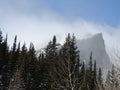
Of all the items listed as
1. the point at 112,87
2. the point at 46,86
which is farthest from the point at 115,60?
the point at 46,86

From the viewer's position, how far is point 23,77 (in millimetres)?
71688

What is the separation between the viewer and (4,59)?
7881 cm

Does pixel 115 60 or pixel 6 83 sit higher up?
pixel 6 83

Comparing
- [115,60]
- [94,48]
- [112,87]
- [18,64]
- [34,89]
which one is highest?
[94,48]

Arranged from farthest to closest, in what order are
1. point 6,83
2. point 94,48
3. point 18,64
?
point 94,48 < point 18,64 < point 6,83

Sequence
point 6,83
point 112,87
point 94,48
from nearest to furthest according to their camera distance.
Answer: point 112,87, point 6,83, point 94,48

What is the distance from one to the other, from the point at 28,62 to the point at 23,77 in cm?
427

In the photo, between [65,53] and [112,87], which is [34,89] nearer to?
[65,53]

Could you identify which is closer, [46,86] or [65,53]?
[65,53]

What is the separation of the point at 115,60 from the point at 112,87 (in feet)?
4.33

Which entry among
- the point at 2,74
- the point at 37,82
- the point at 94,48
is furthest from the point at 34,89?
the point at 94,48

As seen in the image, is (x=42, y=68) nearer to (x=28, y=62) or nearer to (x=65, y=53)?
(x=28, y=62)

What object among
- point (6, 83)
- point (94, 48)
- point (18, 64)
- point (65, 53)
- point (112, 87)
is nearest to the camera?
point (112, 87)

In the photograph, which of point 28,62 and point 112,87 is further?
point 28,62
